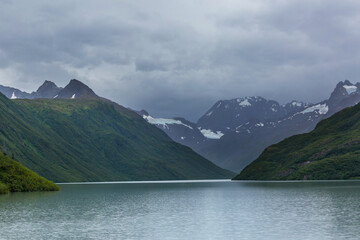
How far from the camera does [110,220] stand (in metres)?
89.6

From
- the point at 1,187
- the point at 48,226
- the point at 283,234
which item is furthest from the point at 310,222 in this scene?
the point at 1,187

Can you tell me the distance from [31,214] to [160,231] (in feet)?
135

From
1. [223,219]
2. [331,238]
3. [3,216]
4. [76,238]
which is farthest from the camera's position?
[3,216]

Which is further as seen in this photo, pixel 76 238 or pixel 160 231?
pixel 160 231

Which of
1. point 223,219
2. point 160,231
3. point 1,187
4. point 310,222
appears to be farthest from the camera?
point 1,187

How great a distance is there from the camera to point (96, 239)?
215 ft

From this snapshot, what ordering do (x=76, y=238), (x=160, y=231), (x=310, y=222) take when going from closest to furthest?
(x=76, y=238), (x=160, y=231), (x=310, y=222)

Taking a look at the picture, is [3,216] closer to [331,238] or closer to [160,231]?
[160,231]

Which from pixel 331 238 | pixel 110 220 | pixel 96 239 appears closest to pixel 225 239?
pixel 331 238

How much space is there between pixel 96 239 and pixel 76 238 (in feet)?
10.6

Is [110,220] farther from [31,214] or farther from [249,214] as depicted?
[249,214]

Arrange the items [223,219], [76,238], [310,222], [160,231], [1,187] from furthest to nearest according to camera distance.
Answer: [1,187], [223,219], [310,222], [160,231], [76,238]

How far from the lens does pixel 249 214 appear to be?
3792 inches

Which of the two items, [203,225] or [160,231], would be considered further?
[203,225]
